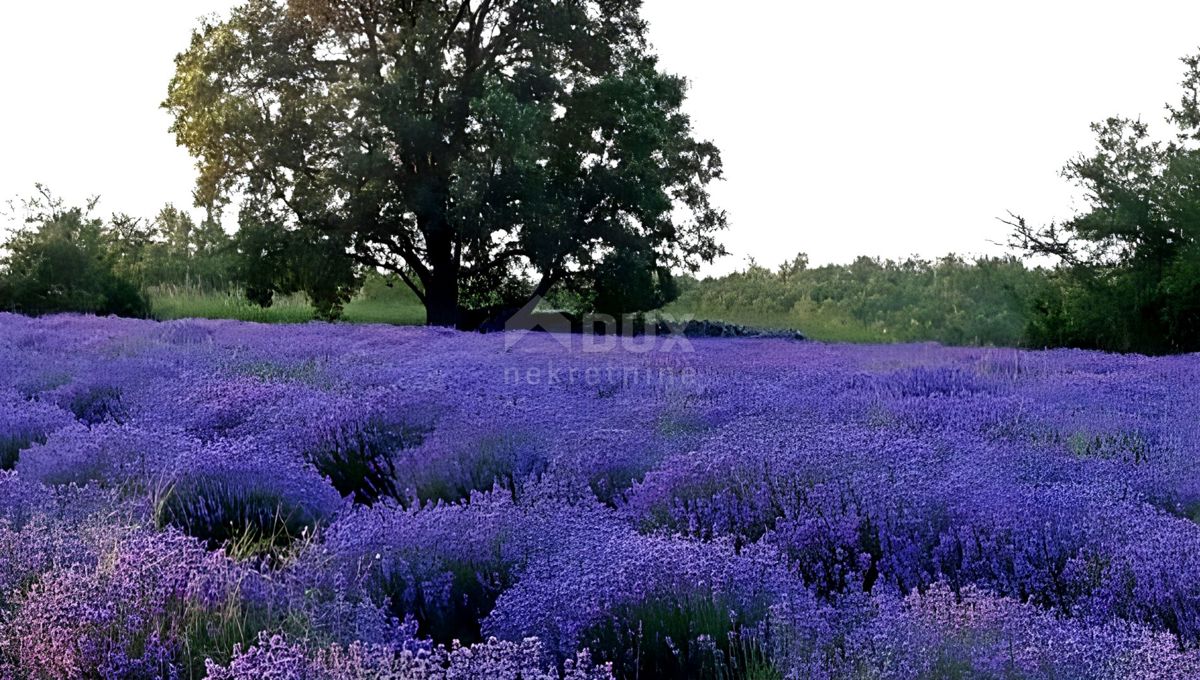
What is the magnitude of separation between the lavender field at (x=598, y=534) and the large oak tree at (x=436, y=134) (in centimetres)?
1322

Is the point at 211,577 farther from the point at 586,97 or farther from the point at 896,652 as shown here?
the point at 586,97

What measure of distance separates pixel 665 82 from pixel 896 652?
20391mm

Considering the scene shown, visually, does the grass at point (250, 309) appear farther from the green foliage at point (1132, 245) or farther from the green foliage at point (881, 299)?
the green foliage at point (1132, 245)

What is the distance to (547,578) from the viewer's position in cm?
291

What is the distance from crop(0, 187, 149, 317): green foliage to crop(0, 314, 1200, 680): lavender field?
16.6 m

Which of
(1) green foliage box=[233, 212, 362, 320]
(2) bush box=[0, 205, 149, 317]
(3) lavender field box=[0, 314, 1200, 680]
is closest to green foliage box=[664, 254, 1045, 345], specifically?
(1) green foliage box=[233, 212, 362, 320]

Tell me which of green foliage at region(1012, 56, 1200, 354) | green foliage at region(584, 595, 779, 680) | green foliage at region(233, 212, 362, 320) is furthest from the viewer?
green foliage at region(233, 212, 362, 320)

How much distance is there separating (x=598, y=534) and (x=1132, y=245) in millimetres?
16691

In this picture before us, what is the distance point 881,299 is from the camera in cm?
2634

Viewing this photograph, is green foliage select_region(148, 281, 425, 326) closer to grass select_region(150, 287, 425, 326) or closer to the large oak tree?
grass select_region(150, 287, 425, 326)

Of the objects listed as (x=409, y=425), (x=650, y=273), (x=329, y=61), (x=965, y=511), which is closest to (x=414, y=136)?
(x=329, y=61)

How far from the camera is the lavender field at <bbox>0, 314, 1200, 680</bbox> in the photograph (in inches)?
94.0

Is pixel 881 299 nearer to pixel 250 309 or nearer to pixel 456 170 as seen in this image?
pixel 456 170

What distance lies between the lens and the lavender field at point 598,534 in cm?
239
